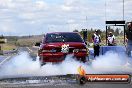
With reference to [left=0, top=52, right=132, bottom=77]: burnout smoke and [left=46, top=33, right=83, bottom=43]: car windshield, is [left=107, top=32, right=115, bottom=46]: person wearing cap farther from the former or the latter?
[left=46, top=33, right=83, bottom=43]: car windshield

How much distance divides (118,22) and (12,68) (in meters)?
11.3

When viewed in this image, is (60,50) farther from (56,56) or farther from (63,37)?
(63,37)

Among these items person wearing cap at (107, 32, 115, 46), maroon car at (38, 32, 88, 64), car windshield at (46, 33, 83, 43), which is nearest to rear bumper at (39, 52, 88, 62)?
maroon car at (38, 32, 88, 64)

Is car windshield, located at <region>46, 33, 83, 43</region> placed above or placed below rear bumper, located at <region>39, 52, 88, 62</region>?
above

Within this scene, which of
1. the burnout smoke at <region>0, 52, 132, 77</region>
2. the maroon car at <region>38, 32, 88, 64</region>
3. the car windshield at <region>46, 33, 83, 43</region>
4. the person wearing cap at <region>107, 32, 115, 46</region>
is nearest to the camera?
the burnout smoke at <region>0, 52, 132, 77</region>

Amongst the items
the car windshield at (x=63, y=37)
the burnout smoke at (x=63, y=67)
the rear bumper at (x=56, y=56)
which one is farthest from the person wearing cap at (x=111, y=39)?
the rear bumper at (x=56, y=56)

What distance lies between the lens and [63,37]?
1783 centimetres

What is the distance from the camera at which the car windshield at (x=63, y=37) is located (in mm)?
17603

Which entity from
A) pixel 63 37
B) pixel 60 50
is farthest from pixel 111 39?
pixel 60 50

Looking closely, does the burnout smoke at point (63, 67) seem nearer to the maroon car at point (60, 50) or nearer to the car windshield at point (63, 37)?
the maroon car at point (60, 50)

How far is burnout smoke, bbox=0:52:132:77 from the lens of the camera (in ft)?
52.1

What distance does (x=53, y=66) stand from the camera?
16609mm

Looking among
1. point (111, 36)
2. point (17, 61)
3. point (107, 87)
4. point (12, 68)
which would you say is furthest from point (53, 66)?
point (111, 36)

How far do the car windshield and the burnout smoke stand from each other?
3.00 ft
